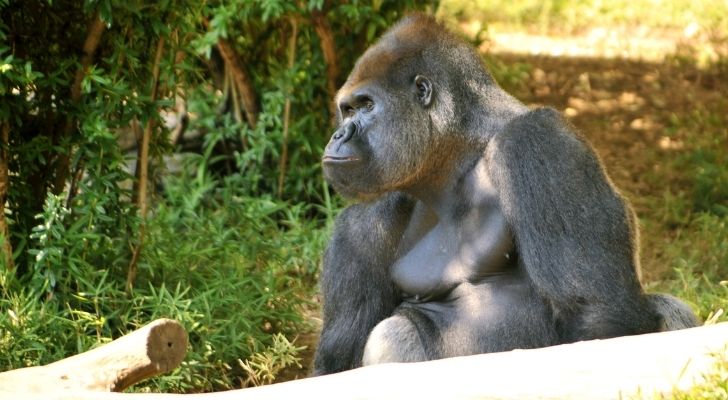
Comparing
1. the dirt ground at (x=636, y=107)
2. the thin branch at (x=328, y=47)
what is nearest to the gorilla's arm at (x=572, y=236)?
the thin branch at (x=328, y=47)

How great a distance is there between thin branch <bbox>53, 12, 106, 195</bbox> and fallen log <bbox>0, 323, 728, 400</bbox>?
2456 millimetres

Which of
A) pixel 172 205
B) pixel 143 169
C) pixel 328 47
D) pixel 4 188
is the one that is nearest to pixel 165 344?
pixel 4 188

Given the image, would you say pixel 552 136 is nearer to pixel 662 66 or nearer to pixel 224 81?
pixel 224 81

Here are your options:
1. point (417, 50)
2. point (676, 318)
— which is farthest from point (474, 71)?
point (676, 318)

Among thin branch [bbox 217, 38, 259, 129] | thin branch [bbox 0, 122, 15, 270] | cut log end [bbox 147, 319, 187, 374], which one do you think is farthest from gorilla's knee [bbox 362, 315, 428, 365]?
thin branch [bbox 217, 38, 259, 129]

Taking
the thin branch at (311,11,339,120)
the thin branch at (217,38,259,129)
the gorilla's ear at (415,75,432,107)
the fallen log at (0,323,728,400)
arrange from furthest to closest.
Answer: the thin branch at (217,38,259,129)
the thin branch at (311,11,339,120)
the gorilla's ear at (415,75,432,107)
the fallen log at (0,323,728,400)

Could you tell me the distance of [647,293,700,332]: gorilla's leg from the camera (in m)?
4.34

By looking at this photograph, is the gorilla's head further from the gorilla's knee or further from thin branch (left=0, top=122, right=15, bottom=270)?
thin branch (left=0, top=122, right=15, bottom=270)

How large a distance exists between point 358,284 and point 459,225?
510 mm

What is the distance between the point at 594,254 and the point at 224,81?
4501 mm

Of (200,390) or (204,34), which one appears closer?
(200,390)

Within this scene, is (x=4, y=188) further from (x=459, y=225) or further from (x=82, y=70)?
(x=459, y=225)

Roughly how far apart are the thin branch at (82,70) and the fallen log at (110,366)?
1.96 meters

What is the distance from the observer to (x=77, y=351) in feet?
16.5
